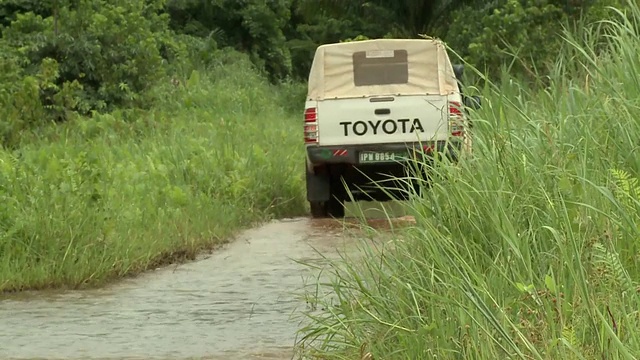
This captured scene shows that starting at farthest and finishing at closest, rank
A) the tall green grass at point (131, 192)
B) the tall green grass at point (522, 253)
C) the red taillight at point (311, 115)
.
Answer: the red taillight at point (311, 115), the tall green grass at point (131, 192), the tall green grass at point (522, 253)

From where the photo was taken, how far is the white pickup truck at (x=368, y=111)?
13602 mm

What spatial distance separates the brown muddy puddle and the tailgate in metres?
2.45

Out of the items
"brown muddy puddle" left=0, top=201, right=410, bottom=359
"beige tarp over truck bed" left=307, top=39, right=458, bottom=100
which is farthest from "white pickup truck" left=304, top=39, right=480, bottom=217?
"brown muddy puddle" left=0, top=201, right=410, bottom=359

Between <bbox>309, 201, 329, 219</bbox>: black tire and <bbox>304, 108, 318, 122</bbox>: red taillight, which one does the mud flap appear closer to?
<bbox>309, 201, 329, 219</bbox>: black tire

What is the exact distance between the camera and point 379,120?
13.7m

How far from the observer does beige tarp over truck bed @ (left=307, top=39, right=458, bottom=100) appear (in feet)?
48.2

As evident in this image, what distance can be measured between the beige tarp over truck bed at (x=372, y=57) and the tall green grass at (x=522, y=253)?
6.62 meters

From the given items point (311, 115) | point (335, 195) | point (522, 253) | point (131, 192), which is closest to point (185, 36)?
point (335, 195)

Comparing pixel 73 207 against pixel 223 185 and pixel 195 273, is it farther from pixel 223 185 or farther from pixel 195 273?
pixel 223 185

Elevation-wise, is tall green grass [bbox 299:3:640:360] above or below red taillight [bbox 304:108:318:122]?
above

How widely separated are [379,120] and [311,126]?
698mm

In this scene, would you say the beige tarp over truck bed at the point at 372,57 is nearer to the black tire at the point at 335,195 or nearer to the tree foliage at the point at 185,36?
the tree foliage at the point at 185,36

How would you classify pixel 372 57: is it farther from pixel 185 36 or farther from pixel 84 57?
pixel 185 36

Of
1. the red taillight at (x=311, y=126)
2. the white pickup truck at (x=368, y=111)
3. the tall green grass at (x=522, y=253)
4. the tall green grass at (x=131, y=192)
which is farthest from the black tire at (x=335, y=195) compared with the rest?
the tall green grass at (x=522, y=253)
